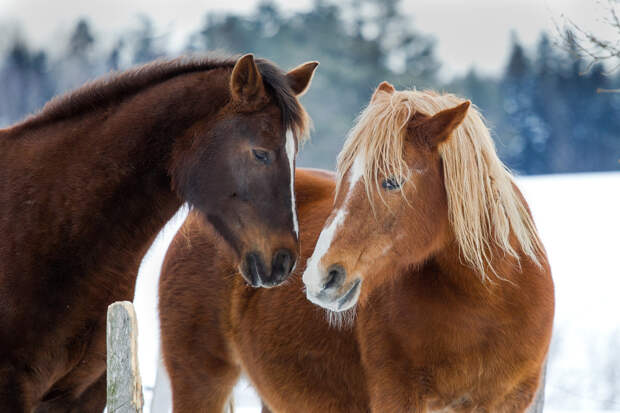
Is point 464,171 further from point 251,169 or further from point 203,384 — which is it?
point 203,384

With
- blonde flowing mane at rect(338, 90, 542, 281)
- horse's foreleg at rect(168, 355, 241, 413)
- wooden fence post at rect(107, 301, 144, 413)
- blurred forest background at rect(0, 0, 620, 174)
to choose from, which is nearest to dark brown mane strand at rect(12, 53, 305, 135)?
blonde flowing mane at rect(338, 90, 542, 281)

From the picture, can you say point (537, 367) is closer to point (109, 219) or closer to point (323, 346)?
point (323, 346)

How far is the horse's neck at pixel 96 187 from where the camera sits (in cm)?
326

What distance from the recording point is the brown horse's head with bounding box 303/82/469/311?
294 cm

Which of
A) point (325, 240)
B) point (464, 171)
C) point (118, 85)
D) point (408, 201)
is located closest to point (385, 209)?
point (408, 201)

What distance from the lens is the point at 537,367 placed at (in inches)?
125

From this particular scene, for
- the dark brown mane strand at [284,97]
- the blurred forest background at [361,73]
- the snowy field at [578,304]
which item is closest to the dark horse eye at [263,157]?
the dark brown mane strand at [284,97]

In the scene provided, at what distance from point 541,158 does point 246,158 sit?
22046 millimetres

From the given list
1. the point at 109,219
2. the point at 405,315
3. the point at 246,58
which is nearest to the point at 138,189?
the point at 109,219

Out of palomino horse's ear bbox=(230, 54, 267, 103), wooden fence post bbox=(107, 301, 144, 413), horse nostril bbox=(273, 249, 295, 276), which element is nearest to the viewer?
wooden fence post bbox=(107, 301, 144, 413)

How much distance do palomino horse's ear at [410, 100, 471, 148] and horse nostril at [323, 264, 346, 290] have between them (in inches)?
27.3

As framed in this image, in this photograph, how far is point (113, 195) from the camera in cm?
336

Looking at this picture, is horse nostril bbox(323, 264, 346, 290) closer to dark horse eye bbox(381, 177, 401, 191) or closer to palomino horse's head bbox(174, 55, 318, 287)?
palomino horse's head bbox(174, 55, 318, 287)

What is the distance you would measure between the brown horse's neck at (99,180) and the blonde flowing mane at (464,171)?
30.6 inches
